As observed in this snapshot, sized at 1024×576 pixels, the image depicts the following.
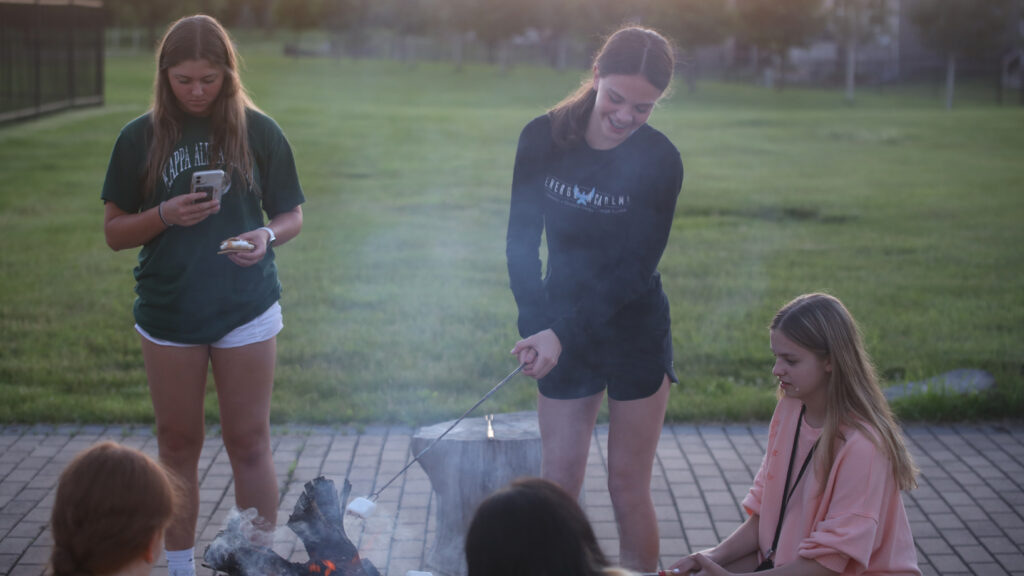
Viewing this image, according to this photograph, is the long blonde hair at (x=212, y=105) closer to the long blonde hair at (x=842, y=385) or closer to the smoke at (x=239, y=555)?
the smoke at (x=239, y=555)

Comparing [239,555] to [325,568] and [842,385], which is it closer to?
[325,568]

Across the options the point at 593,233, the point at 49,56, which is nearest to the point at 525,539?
the point at 593,233

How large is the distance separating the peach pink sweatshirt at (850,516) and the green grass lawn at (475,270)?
280cm

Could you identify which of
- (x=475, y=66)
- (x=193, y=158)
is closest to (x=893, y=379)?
(x=193, y=158)

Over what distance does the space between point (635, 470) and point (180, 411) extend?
1.44m

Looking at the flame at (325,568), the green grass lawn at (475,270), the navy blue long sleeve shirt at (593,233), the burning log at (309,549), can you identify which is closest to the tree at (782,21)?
the green grass lawn at (475,270)

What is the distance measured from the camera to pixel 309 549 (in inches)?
108

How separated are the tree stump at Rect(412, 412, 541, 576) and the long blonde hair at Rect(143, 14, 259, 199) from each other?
4.24 feet

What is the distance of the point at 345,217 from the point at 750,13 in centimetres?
3510

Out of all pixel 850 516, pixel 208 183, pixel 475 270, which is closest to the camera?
pixel 850 516

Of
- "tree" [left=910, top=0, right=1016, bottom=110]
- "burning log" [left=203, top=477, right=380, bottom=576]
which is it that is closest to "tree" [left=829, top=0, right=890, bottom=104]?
"tree" [left=910, top=0, right=1016, bottom=110]

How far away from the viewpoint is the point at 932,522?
4.14 metres

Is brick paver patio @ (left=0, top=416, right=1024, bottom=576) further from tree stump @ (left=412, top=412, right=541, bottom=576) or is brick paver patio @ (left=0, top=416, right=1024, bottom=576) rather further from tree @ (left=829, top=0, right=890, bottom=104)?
tree @ (left=829, top=0, right=890, bottom=104)

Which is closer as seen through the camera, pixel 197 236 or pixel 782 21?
pixel 197 236
